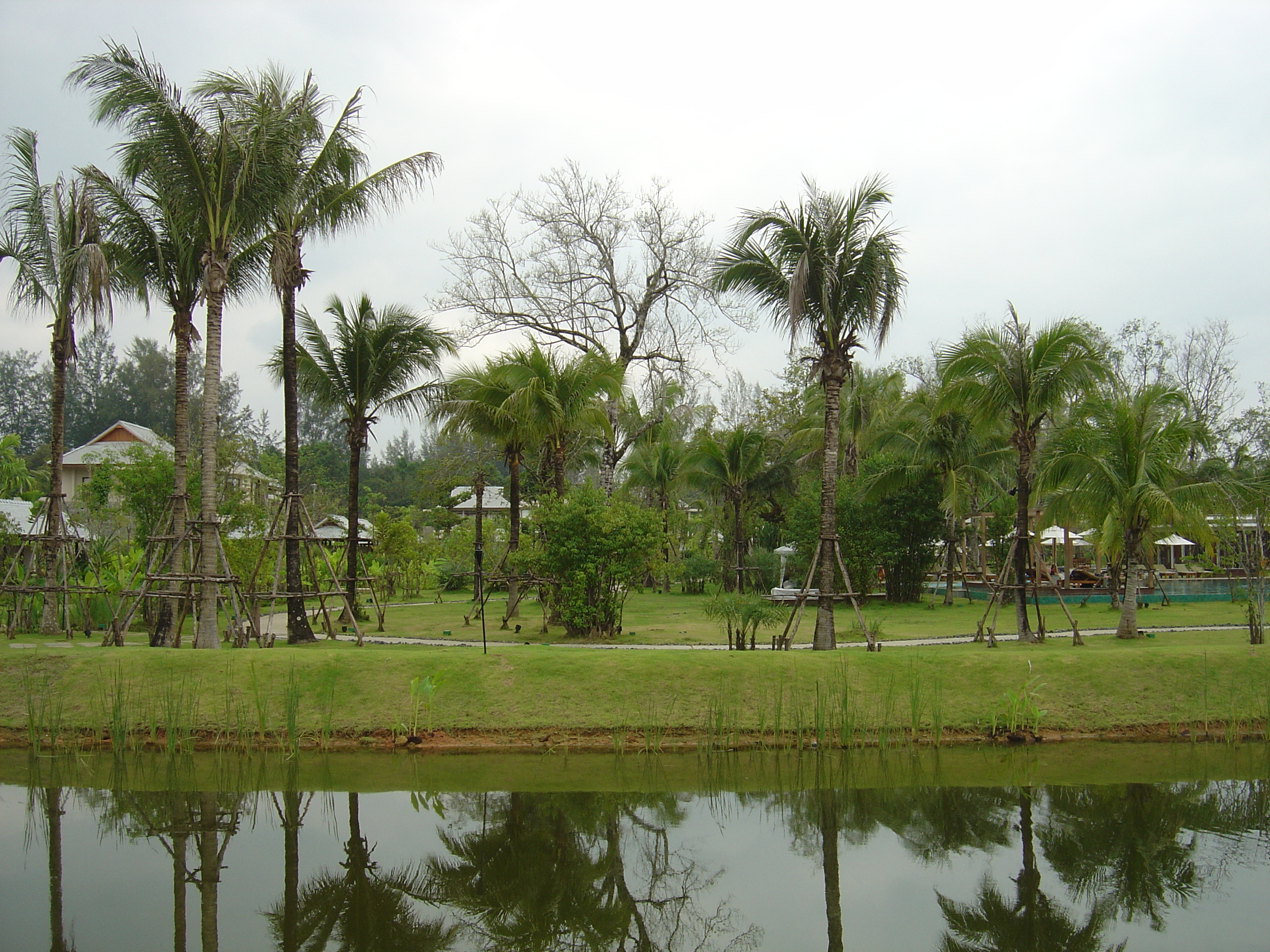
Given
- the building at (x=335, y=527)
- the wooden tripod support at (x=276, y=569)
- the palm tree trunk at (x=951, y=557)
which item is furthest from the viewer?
the building at (x=335, y=527)

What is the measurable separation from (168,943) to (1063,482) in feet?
52.7

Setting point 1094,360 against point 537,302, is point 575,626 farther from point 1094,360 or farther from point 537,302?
point 537,302

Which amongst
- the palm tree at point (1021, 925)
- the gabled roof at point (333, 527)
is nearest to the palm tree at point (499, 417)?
the palm tree at point (1021, 925)

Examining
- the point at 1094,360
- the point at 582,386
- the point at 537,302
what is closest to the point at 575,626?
the point at 582,386

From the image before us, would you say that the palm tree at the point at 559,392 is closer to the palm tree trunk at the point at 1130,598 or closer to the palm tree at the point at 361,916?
the palm tree trunk at the point at 1130,598

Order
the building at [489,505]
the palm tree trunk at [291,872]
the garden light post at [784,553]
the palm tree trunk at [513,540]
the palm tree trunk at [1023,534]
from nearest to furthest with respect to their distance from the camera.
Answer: the palm tree trunk at [291,872] → the palm tree trunk at [1023,534] → the palm tree trunk at [513,540] → the garden light post at [784,553] → the building at [489,505]

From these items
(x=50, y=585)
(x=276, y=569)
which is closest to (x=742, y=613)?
(x=276, y=569)

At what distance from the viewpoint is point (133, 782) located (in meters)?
9.05

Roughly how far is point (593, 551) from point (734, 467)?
491 inches

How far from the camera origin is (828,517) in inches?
562

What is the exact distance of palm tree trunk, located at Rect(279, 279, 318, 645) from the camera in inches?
656

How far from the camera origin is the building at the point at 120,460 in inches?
957

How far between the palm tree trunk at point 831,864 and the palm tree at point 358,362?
519 inches

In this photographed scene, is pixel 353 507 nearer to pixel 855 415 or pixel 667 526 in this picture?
pixel 667 526
